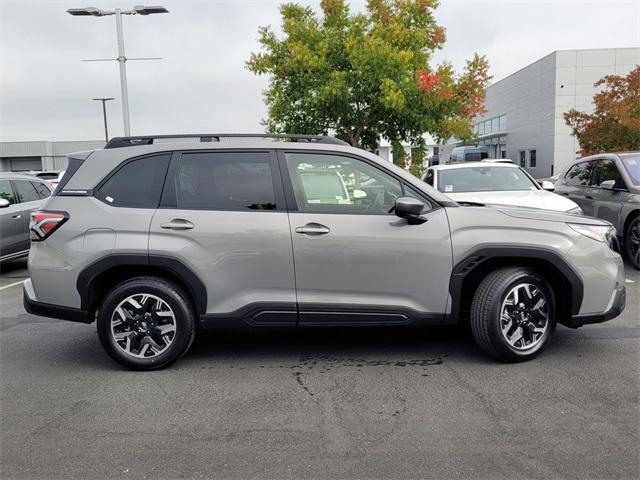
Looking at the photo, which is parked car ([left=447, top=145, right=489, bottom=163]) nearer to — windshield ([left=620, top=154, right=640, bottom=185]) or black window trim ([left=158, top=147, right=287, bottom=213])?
windshield ([left=620, top=154, right=640, bottom=185])

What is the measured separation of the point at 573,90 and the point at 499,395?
40.2m

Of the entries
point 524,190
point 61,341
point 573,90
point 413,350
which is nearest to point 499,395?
point 413,350

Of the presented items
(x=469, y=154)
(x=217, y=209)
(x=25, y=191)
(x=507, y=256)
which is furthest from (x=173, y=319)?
(x=469, y=154)

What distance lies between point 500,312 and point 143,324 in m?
2.76

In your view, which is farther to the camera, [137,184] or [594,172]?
[594,172]

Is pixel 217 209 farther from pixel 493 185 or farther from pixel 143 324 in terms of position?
pixel 493 185

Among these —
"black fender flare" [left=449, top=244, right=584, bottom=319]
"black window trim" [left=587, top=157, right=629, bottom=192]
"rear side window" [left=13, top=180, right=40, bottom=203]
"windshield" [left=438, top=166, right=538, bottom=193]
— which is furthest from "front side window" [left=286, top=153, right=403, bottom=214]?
"rear side window" [left=13, top=180, right=40, bottom=203]

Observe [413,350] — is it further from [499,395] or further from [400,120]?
[400,120]

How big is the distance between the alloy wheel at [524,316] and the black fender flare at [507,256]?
230 mm

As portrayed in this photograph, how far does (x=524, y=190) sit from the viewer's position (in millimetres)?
8773

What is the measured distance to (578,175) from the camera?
1015 cm

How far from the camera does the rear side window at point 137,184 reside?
4.54 metres

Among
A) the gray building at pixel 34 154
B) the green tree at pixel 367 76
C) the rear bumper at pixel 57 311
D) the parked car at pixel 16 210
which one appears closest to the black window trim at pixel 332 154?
the rear bumper at pixel 57 311

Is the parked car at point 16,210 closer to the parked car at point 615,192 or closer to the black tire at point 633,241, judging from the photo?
the parked car at point 615,192
